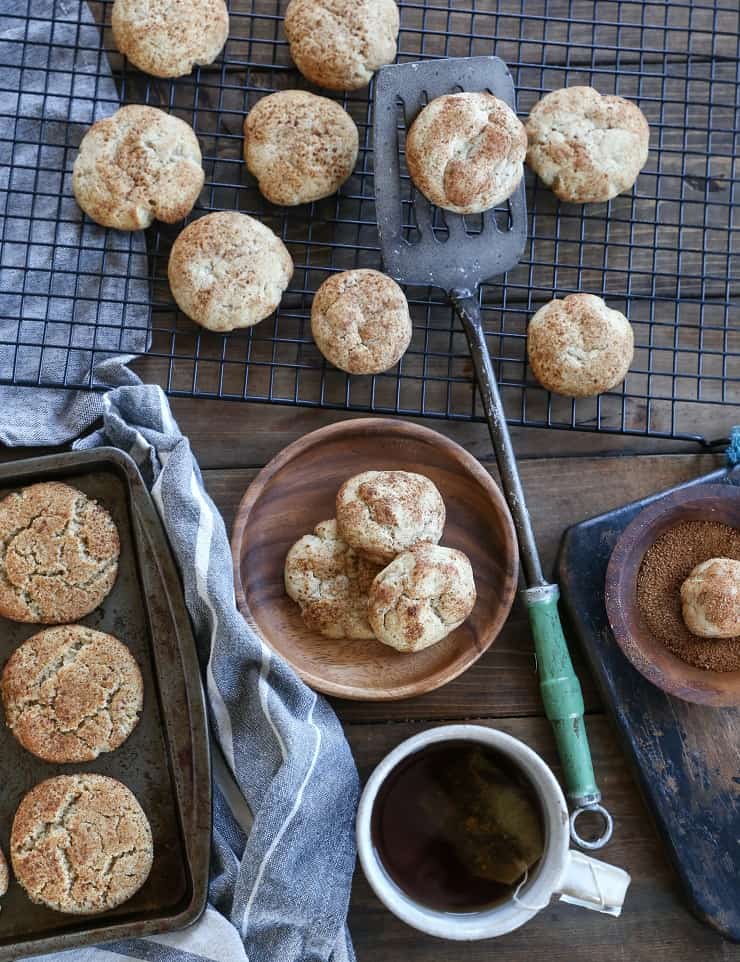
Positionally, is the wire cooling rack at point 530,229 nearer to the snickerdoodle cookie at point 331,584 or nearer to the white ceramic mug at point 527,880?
the snickerdoodle cookie at point 331,584

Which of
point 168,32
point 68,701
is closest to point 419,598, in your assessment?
point 68,701

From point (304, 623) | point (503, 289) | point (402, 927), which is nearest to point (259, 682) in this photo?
point (304, 623)

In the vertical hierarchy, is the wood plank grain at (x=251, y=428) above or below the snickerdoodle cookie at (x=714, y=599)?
above

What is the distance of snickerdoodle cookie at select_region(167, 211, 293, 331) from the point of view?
183cm

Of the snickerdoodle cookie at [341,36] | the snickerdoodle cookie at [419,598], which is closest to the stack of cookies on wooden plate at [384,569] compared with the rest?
the snickerdoodle cookie at [419,598]

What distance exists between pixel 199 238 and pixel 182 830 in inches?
43.7

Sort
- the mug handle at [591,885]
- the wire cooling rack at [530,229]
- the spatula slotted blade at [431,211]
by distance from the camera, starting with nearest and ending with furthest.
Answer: the mug handle at [591,885] < the spatula slotted blade at [431,211] < the wire cooling rack at [530,229]

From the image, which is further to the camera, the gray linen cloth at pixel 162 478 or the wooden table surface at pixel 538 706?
the wooden table surface at pixel 538 706

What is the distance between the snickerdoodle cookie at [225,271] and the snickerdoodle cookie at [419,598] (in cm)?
57

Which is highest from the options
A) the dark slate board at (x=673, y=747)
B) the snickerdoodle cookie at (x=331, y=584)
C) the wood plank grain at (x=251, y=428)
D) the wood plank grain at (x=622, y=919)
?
the wood plank grain at (x=251, y=428)

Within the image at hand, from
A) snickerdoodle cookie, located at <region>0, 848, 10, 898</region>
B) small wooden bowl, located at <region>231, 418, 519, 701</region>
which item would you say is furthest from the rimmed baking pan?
small wooden bowl, located at <region>231, 418, 519, 701</region>

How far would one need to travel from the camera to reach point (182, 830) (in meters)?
1.73

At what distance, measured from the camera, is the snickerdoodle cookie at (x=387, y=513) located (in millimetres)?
1729

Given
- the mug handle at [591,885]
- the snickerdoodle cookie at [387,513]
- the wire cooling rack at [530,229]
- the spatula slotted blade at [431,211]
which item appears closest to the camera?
the mug handle at [591,885]
